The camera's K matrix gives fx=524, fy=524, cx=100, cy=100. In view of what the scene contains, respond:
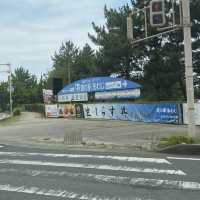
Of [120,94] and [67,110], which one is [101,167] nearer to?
[120,94]

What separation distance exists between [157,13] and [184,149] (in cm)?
456

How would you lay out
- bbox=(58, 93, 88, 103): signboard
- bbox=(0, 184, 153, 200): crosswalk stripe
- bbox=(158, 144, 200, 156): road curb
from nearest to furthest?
bbox=(0, 184, 153, 200): crosswalk stripe < bbox=(158, 144, 200, 156): road curb < bbox=(58, 93, 88, 103): signboard

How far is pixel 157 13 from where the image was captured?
17.0 metres

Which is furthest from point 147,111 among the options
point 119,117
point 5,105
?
point 5,105

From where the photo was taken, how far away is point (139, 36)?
54.0 m

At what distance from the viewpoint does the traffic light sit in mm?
16938

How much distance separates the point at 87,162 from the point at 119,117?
959 inches

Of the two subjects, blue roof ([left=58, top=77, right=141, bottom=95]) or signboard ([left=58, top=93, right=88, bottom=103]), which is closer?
blue roof ([left=58, top=77, right=141, bottom=95])

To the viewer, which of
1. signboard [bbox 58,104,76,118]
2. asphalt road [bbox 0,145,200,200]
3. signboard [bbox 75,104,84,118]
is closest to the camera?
asphalt road [bbox 0,145,200,200]

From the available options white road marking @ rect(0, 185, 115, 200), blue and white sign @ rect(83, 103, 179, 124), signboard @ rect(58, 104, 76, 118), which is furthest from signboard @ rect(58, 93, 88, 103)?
white road marking @ rect(0, 185, 115, 200)

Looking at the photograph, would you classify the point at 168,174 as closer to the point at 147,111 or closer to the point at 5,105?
the point at 147,111

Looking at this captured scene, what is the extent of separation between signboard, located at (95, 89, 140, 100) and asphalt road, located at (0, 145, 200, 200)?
23.5 metres

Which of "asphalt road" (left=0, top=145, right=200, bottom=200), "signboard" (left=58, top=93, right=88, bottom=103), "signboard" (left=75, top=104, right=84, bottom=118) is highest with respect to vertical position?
"signboard" (left=58, top=93, right=88, bottom=103)

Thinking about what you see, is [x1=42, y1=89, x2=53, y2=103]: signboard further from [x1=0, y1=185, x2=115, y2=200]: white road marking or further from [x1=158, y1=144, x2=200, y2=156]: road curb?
[x1=0, y1=185, x2=115, y2=200]: white road marking
